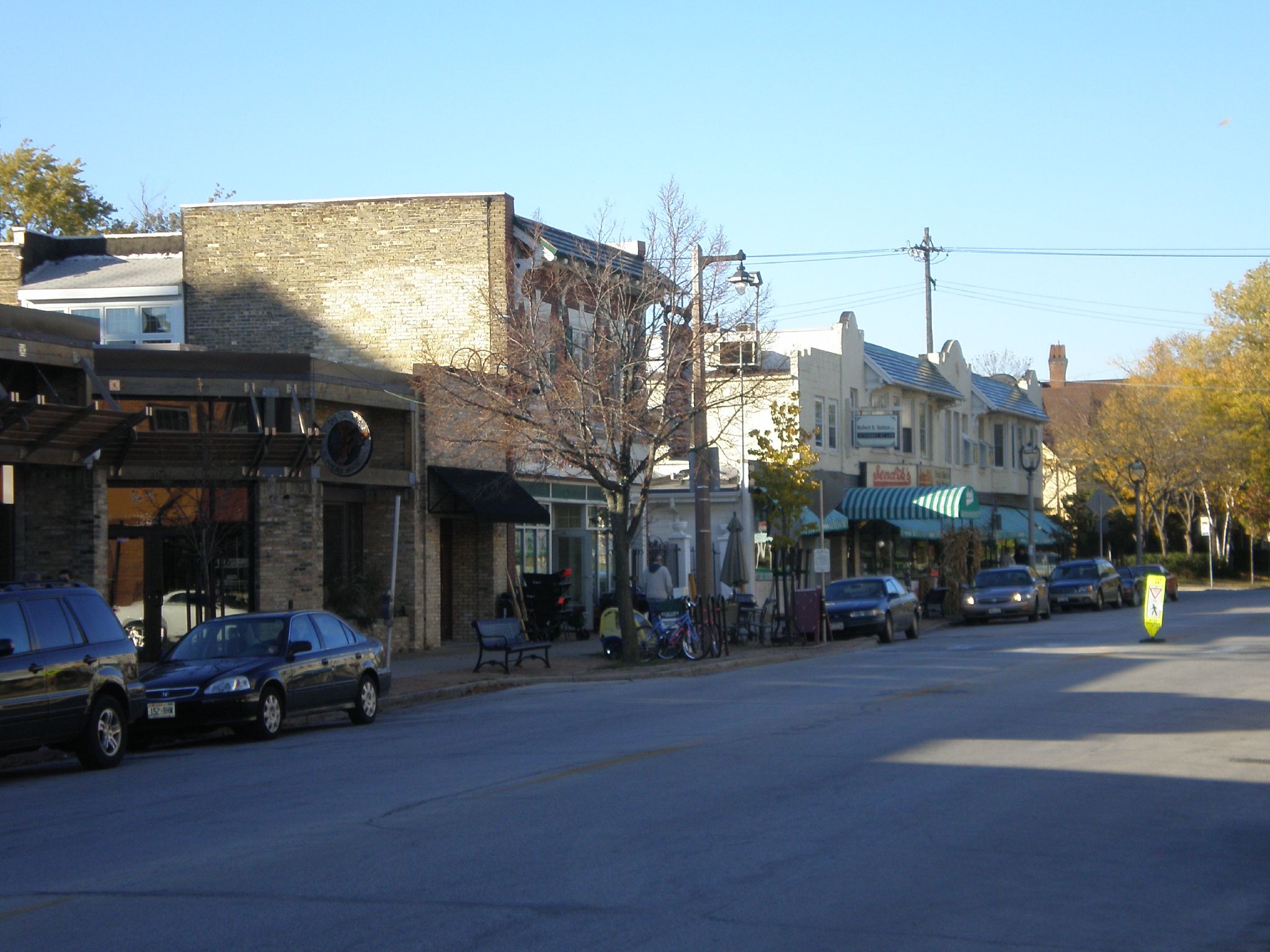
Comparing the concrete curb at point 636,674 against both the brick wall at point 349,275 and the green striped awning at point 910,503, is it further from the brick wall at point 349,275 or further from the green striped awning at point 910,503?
the green striped awning at point 910,503

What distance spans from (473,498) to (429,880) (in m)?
21.1

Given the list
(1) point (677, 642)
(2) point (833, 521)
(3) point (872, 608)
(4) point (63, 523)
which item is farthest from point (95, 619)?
(2) point (833, 521)

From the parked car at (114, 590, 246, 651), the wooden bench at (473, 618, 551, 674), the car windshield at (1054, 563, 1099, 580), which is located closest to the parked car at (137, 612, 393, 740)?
the wooden bench at (473, 618, 551, 674)

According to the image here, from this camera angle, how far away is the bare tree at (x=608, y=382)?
2412 centimetres

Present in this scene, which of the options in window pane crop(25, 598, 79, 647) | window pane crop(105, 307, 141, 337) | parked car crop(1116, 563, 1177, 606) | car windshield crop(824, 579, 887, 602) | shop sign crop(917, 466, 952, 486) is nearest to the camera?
window pane crop(25, 598, 79, 647)

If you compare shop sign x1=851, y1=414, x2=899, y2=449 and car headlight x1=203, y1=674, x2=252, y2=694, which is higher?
shop sign x1=851, y1=414, x2=899, y2=449

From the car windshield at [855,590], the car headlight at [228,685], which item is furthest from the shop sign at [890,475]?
the car headlight at [228,685]

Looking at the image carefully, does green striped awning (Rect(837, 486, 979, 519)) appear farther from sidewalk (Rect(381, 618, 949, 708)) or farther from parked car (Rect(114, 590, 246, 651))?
parked car (Rect(114, 590, 246, 651))

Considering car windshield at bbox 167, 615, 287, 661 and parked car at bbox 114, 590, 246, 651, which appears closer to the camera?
car windshield at bbox 167, 615, 287, 661

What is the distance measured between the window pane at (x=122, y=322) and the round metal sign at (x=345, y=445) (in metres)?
11.2

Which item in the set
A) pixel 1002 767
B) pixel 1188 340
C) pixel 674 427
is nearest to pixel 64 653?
pixel 1002 767

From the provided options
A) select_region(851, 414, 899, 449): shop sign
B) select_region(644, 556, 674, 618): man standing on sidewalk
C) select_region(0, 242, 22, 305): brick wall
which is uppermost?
select_region(0, 242, 22, 305): brick wall

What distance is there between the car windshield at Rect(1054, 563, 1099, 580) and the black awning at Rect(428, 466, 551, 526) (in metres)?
19.5

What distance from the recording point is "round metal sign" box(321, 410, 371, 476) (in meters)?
23.5
